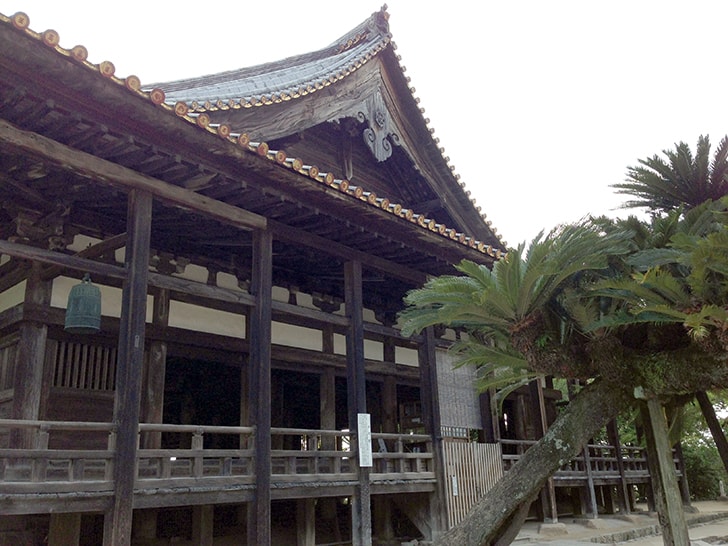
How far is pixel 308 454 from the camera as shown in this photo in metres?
8.97

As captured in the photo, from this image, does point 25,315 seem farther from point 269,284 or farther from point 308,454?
point 308,454

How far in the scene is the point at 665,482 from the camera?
734cm

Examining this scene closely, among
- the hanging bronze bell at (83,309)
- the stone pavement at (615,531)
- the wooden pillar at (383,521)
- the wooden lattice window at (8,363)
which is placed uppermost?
the hanging bronze bell at (83,309)

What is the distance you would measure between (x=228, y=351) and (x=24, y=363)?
11.2ft

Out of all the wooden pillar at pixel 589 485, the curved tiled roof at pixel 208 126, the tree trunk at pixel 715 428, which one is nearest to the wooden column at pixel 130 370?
the curved tiled roof at pixel 208 126

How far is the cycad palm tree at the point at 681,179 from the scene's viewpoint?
28.7 feet

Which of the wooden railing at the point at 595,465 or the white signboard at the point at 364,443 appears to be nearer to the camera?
the white signboard at the point at 364,443

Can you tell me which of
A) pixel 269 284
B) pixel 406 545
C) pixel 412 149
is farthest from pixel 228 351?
pixel 412 149

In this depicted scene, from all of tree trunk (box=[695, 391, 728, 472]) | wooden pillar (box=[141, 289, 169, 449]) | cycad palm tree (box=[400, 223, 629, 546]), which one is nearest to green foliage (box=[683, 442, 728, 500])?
tree trunk (box=[695, 391, 728, 472])

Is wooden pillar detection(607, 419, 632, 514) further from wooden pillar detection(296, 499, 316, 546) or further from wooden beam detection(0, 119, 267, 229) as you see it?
wooden beam detection(0, 119, 267, 229)

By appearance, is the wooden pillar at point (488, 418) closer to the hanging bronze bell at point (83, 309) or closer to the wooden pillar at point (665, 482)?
the wooden pillar at point (665, 482)

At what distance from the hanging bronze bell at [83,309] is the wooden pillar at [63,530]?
9.11 ft

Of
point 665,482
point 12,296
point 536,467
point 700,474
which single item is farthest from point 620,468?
point 12,296

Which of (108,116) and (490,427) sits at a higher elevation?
(108,116)
